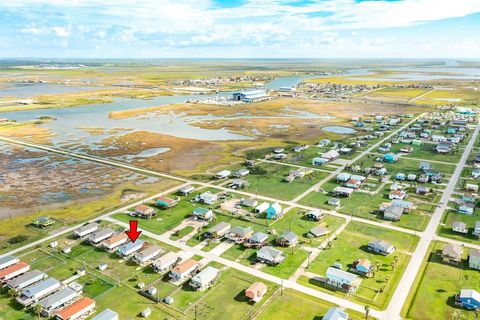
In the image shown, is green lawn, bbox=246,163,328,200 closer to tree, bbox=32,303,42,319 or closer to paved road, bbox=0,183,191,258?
paved road, bbox=0,183,191,258

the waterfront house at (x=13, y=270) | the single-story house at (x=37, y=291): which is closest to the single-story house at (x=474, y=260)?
the single-story house at (x=37, y=291)

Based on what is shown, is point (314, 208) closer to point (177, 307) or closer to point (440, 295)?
point (440, 295)

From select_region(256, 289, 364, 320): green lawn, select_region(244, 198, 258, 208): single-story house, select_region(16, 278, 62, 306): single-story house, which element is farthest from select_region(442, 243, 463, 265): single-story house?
select_region(16, 278, 62, 306): single-story house

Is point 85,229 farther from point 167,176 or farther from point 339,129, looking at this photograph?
point 339,129

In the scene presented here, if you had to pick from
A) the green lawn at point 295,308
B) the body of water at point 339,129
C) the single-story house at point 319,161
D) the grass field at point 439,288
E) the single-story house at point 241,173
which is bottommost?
the green lawn at point 295,308

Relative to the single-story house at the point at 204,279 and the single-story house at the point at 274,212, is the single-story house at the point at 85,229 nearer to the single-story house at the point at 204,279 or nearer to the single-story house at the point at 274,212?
the single-story house at the point at 204,279

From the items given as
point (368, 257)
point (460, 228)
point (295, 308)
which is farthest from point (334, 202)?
point (295, 308)
